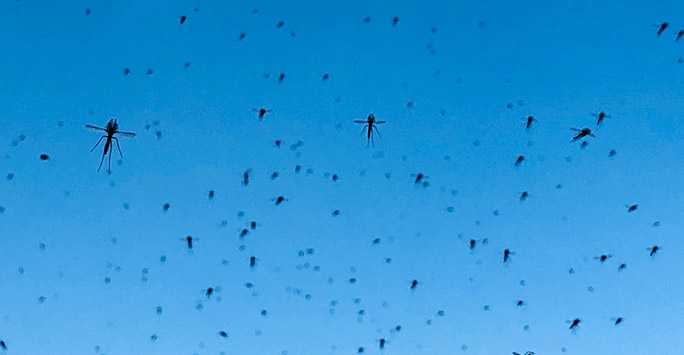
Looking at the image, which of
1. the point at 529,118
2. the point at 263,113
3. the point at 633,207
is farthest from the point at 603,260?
the point at 263,113

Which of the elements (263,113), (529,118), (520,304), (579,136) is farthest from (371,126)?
(520,304)

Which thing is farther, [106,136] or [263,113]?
[263,113]

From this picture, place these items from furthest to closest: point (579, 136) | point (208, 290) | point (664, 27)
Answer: point (208, 290) → point (579, 136) → point (664, 27)

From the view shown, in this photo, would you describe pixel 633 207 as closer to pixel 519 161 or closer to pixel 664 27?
pixel 519 161

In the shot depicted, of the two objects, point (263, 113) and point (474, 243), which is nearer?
point (263, 113)

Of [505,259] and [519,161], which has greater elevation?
[519,161]

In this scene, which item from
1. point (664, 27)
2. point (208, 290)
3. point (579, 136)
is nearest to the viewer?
point (664, 27)

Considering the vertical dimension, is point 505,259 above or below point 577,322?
above

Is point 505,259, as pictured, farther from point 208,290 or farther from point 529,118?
point 208,290

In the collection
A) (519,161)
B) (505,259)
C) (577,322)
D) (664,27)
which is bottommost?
(577,322)
